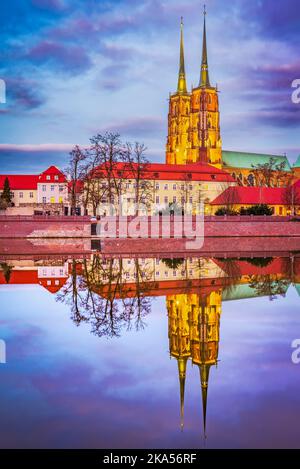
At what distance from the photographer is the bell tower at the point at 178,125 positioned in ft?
368

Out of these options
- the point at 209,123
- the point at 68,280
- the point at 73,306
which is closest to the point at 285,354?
the point at 73,306

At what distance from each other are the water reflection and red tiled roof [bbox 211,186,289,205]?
51.2 meters

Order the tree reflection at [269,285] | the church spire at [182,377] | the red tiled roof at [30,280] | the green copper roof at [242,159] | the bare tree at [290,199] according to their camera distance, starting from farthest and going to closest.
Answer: the green copper roof at [242,159] → the bare tree at [290,199] → the red tiled roof at [30,280] → the tree reflection at [269,285] → the church spire at [182,377]

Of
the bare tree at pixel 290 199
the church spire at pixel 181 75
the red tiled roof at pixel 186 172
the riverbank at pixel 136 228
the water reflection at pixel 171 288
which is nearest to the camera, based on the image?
the water reflection at pixel 171 288

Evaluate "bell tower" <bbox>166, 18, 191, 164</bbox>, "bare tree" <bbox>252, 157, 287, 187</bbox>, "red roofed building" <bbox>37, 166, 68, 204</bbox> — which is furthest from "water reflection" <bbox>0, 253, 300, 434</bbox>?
"bell tower" <bbox>166, 18, 191, 164</bbox>

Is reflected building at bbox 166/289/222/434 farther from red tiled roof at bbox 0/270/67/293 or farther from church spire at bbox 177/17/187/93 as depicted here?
church spire at bbox 177/17/187/93

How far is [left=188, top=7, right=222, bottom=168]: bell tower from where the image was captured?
110m

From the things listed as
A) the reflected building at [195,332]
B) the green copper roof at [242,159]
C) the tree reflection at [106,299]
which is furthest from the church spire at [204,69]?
the reflected building at [195,332]

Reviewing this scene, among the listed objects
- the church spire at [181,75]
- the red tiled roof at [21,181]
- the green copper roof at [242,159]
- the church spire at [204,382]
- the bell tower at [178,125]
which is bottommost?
the church spire at [204,382]

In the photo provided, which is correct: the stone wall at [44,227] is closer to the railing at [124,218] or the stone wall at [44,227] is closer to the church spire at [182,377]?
the railing at [124,218]

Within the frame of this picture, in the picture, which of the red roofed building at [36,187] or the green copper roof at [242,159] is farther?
the green copper roof at [242,159]

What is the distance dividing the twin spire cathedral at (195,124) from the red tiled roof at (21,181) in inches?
1048

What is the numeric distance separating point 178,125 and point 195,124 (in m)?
4.04

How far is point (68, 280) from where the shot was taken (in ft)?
84.8
